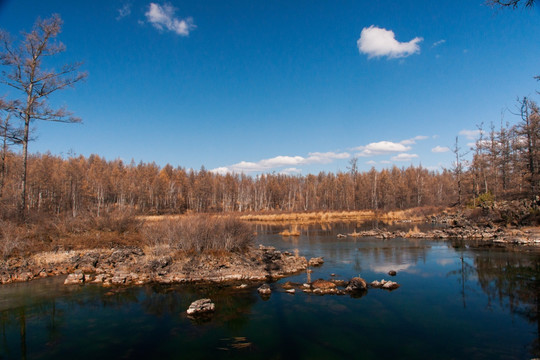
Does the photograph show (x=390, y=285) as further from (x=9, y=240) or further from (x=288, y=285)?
(x=9, y=240)

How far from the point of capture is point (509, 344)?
7.48 meters

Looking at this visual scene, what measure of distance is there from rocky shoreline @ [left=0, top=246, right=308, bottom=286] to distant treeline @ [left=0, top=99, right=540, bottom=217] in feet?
72.6

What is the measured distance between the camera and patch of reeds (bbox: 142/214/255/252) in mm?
15391

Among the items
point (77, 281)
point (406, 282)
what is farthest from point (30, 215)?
point (406, 282)

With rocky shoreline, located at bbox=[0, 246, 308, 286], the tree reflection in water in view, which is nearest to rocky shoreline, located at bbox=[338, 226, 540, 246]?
the tree reflection in water

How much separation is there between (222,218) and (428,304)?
10.9 m

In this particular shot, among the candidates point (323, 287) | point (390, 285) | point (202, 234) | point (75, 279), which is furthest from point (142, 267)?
point (390, 285)

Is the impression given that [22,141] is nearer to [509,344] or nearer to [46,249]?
[46,249]

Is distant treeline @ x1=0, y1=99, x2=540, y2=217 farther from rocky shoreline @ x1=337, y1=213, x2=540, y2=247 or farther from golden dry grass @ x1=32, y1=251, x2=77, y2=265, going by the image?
golden dry grass @ x1=32, y1=251, x2=77, y2=265

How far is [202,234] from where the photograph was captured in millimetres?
15492

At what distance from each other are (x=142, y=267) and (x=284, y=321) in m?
8.49

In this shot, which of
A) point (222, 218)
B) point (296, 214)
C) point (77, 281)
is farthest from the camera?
point (296, 214)

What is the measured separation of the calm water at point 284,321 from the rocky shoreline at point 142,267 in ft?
3.21

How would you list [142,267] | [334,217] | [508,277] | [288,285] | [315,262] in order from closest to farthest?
[288,285] → [508,277] → [142,267] → [315,262] → [334,217]
